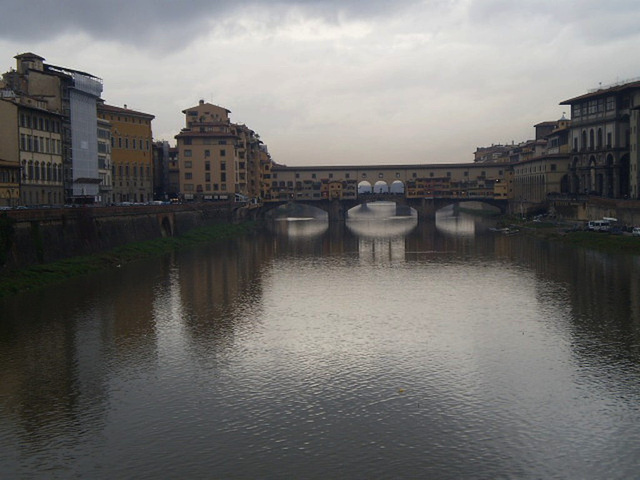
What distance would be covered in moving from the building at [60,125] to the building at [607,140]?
6366 centimetres

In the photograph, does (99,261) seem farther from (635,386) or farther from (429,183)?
(429,183)

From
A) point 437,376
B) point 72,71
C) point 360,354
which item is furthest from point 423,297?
point 72,71

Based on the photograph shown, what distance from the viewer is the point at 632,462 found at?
59.9 feet

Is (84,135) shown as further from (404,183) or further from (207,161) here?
(404,183)

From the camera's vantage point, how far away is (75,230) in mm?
55875

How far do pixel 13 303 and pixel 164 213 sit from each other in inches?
1612

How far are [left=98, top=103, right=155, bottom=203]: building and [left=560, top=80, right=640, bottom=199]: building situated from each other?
62.3 m

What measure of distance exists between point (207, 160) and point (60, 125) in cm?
4233

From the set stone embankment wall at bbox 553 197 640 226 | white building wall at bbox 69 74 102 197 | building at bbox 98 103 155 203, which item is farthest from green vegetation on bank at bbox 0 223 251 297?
stone embankment wall at bbox 553 197 640 226

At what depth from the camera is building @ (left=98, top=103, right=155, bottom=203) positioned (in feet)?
310

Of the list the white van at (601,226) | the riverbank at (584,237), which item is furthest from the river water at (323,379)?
the white van at (601,226)

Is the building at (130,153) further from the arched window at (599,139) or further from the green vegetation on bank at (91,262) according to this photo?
the arched window at (599,139)

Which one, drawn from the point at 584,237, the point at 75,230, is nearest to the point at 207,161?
the point at 75,230

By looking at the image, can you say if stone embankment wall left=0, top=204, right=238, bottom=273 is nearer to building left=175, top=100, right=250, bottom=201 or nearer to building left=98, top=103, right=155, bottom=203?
building left=98, top=103, right=155, bottom=203
